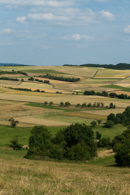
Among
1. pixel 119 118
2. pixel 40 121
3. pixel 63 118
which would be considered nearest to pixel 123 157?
pixel 40 121

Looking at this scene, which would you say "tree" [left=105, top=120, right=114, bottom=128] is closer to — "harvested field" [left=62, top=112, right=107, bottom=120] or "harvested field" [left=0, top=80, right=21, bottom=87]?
"harvested field" [left=62, top=112, right=107, bottom=120]

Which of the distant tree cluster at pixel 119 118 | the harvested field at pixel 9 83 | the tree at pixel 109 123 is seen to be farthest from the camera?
the harvested field at pixel 9 83

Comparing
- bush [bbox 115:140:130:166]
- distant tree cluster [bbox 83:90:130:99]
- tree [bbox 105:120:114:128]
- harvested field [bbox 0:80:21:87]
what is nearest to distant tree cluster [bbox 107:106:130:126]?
tree [bbox 105:120:114:128]

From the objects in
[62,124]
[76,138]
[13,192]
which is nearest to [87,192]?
[13,192]

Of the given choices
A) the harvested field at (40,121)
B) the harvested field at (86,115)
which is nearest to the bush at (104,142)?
the harvested field at (40,121)

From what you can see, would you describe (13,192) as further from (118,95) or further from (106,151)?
(118,95)

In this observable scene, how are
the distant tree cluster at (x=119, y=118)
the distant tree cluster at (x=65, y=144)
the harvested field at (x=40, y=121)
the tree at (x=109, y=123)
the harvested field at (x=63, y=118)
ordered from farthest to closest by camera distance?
the distant tree cluster at (x=119, y=118), the harvested field at (x=63, y=118), the tree at (x=109, y=123), the harvested field at (x=40, y=121), the distant tree cluster at (x=65, y=144)

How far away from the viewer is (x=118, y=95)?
136500 millimetres

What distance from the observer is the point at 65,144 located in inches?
2127

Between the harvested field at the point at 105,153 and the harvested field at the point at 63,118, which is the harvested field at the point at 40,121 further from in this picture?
the harvested field at the point at 105,153

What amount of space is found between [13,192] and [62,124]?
216ft

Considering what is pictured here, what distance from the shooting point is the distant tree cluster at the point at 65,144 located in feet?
144

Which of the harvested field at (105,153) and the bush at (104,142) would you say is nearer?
the harvested field at (105,153)

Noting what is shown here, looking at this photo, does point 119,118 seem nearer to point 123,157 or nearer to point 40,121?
point 40,121
